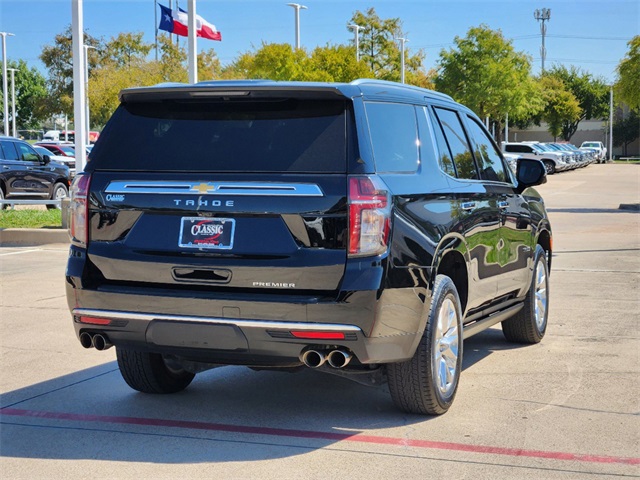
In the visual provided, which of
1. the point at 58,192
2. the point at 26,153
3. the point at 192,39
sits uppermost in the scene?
the point at 192,39

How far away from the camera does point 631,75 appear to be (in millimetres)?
30953

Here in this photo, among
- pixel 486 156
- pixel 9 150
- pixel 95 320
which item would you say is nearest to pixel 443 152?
pixel 486 156

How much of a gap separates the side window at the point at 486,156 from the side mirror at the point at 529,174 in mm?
135

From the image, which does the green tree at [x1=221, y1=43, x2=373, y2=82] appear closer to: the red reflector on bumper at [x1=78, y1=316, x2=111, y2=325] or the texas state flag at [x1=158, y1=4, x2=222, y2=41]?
the texas state flag at [x1=158, y1=4, x2=222, y2=41]

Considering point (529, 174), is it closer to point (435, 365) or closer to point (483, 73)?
point (435, 365)

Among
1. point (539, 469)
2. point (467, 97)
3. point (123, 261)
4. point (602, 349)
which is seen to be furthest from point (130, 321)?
point (467, 97)

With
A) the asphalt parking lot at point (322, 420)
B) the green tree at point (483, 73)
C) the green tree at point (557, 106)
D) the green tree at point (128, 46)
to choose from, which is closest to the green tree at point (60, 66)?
the green tree at point (128, 46)

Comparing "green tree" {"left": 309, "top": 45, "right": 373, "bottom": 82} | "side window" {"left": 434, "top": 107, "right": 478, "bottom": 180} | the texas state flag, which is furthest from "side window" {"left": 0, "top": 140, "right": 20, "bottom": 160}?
"green tree" {"left": 309, "top": 45, "right": 373, "bottom": 82}

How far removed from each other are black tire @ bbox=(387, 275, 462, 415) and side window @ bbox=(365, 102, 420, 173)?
76 centimetres

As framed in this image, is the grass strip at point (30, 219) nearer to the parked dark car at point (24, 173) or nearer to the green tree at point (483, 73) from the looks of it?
the parked dark car at point (24, 173)

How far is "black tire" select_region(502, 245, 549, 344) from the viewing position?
26.8 feet

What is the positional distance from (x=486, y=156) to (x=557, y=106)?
298ft

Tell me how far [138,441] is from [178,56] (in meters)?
59.5

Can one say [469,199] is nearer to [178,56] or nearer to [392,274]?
[392,274]
